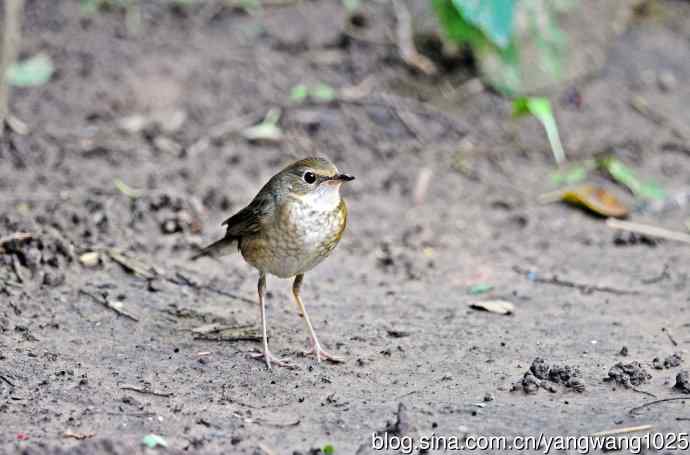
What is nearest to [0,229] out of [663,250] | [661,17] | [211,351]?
[211,351]

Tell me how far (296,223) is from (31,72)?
513cm

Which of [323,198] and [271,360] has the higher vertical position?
[323,198]

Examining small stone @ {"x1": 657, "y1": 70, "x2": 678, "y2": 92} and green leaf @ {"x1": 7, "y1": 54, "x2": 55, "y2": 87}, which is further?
small stone @ {"x1": 657, "y1": 70, "x2": 678, "y2": 92}

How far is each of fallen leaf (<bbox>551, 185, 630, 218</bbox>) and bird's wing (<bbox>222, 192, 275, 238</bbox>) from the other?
3418 millimetres

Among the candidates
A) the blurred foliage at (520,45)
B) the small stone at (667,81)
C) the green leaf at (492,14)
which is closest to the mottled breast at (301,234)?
the green leaf at (492,14)

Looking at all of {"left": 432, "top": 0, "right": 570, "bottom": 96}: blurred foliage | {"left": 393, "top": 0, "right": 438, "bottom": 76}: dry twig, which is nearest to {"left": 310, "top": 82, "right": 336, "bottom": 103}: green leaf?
{"left": 393, "top": 0, "right": 438, "bottom": 76}: dry twig

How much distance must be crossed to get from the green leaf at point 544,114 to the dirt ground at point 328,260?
0.49ft

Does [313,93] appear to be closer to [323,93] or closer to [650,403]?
[323,93]

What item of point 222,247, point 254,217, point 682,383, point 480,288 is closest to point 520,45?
point 480,288

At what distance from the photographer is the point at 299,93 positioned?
9320mm

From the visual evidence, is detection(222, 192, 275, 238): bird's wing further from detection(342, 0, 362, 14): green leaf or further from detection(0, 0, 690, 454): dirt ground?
detection(342, 0, 362, 14): green leaf

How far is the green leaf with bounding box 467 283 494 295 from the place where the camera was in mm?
6542

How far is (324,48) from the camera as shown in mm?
10055

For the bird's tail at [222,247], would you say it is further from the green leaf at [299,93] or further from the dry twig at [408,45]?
the dry twig at [408,45]
